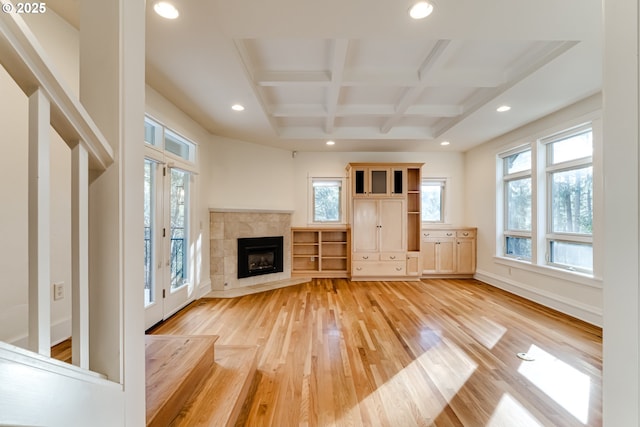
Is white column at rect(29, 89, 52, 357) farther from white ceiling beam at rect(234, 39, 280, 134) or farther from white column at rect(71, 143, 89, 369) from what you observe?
white ceiling beam at rect(234, 39, 280, 134)

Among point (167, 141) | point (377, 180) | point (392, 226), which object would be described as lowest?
point (392, 226)

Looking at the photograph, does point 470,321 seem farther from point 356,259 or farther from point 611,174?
point 611,174

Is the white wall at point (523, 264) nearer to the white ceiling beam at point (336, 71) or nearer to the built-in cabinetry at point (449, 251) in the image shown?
the built-in cabinetry at point (449, 251)

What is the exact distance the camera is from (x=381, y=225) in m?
4.89

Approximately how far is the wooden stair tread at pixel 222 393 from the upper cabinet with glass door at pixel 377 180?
361cm

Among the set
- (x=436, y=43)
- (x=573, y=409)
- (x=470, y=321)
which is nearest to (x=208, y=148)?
(x=436, y=43)

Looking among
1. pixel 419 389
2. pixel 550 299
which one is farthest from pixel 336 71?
pixel 550 299

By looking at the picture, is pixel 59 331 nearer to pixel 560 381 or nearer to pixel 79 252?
pixel 79 252

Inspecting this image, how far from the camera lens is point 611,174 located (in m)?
0.71

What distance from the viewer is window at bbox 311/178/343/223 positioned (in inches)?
211

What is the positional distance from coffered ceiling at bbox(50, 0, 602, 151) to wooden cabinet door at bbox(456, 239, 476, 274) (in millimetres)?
2174

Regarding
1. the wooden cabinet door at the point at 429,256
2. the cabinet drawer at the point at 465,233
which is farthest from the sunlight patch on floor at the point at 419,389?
the cabinet drawer at the point at 465,233

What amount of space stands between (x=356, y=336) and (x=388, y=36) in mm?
2718

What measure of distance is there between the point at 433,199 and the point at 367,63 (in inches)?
144
